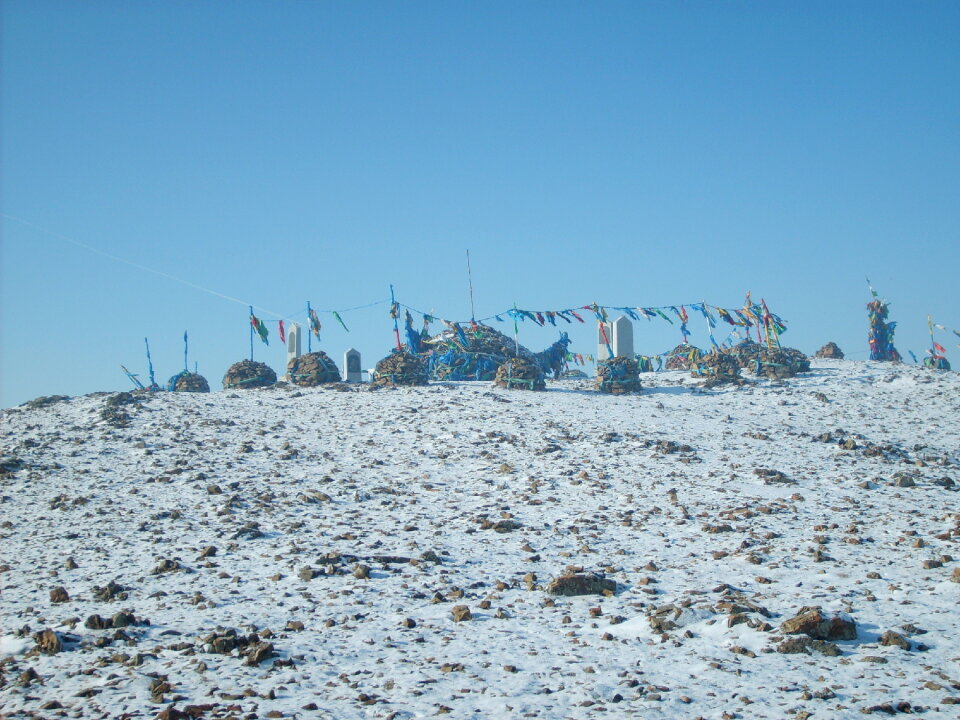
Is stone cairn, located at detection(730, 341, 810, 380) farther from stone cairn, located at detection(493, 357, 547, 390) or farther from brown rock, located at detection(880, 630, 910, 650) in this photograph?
brown rock, located at detection(880, 630, 910, 650)

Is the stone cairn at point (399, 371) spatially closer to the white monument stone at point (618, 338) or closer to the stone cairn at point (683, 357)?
the white monument stone at point (618, 338)

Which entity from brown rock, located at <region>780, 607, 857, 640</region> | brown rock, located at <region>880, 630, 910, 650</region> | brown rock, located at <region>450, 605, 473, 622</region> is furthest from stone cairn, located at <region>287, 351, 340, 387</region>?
brown rock, located at <region>880, 630, 910, 650</region>

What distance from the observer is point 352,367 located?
28.1m

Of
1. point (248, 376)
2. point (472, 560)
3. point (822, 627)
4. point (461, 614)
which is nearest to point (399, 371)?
point (248, 376)

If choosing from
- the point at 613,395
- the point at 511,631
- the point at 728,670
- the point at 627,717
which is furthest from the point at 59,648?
the point at 613,395

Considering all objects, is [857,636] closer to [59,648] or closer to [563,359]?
[59,648]

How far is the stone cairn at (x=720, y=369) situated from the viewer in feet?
83.0

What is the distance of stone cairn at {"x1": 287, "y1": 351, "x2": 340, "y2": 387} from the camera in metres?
25.3

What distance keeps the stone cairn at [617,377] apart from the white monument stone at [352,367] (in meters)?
8.63

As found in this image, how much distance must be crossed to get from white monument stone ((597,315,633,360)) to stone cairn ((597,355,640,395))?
2.24 m

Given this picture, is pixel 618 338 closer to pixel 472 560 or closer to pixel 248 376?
pixel 248 376

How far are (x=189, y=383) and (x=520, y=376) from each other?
11.1 meters

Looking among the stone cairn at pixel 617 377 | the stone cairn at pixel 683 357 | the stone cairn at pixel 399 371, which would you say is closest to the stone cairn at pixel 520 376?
the stone cairn at pixel 617 377

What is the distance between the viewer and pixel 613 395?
77.8 ft
